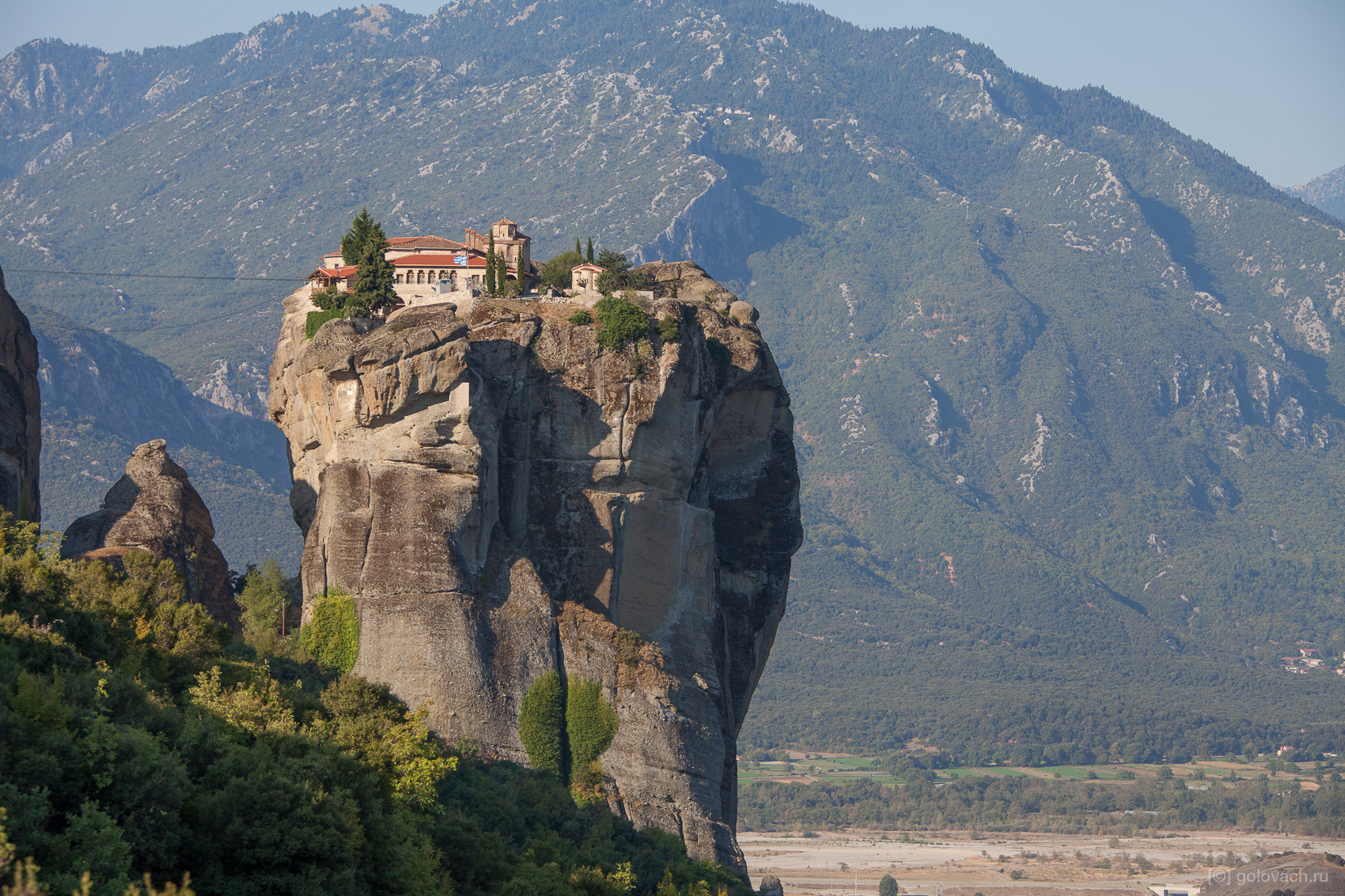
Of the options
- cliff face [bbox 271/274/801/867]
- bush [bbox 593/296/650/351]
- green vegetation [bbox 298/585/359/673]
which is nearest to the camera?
green vegetation [bbox 298/585/359/673]

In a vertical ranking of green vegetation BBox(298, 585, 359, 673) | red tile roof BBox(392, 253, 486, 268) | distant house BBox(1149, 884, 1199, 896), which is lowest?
distant house BBox(1149, 884, 1199, 896)

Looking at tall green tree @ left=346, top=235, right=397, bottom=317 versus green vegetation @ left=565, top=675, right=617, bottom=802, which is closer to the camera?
green vegetation @ left=565, top=675, right=617, bottom=802

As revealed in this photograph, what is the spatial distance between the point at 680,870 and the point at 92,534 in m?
27.3

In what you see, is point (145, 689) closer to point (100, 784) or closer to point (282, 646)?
point (100, 784)

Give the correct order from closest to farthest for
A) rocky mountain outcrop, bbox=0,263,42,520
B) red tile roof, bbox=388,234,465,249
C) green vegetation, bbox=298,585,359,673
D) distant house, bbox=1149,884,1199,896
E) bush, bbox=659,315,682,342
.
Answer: rocky mountain outcrop, bbox=0,263,42,520 < green vegetation, bbox=298,585,359,673 < bush, bbox=659,315,682,342 < red tile roof, bbox=388,234,465,249 < distant house, bbox=1149,884,1199,896

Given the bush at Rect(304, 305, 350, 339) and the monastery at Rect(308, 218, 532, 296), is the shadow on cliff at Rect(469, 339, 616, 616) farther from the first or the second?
the monastery at Rect(308, 218, 532, 296)

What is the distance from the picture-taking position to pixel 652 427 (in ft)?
264

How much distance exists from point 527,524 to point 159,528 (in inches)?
595

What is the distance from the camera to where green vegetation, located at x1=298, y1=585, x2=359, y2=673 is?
7300cm

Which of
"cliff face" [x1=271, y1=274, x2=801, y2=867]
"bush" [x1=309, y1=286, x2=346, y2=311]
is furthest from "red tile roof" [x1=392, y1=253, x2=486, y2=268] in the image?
"cliff face" [x1=271, y1=274, x2=801, y2=867]

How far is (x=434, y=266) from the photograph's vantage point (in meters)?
94.2

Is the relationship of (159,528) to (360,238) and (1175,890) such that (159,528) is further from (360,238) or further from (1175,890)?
(1175,890)

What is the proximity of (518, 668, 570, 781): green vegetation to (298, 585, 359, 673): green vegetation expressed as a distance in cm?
726

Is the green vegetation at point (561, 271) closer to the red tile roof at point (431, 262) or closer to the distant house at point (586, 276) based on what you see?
the distant house at point (586, 276)
